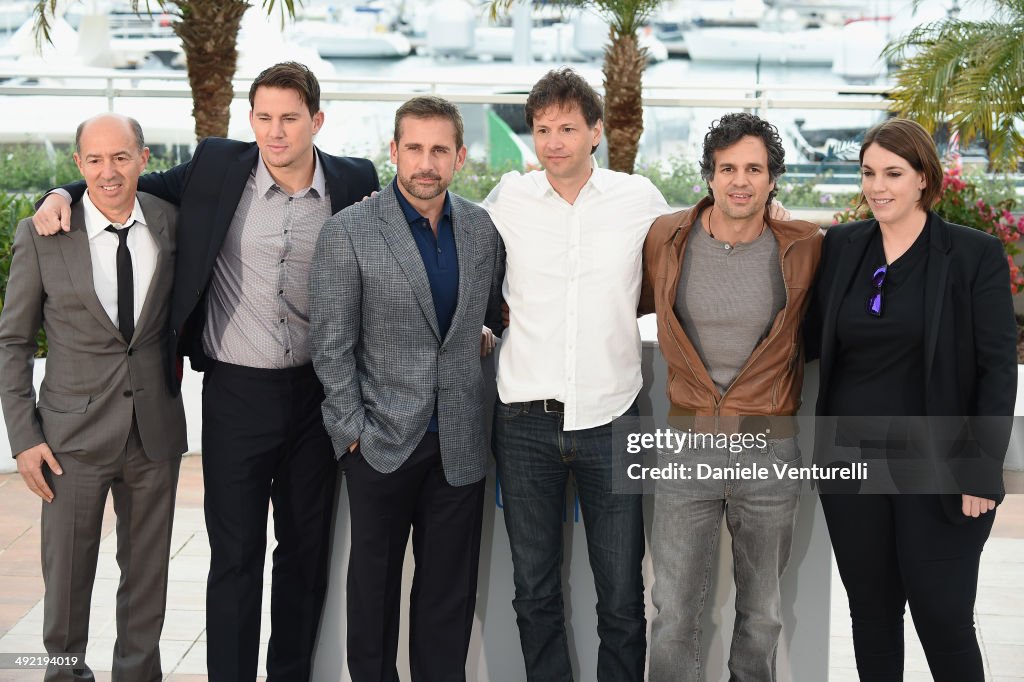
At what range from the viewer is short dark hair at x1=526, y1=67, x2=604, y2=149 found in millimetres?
3127

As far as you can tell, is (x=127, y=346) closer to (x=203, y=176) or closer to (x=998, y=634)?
(x=203, y=176)

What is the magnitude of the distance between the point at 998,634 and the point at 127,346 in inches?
132

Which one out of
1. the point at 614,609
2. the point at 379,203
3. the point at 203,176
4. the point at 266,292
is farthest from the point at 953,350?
the point at 203,176

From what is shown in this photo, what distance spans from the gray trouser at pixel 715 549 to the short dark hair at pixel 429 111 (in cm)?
112

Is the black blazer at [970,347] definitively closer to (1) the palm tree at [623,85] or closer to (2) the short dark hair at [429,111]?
(2) the short dark hair at [429,111]

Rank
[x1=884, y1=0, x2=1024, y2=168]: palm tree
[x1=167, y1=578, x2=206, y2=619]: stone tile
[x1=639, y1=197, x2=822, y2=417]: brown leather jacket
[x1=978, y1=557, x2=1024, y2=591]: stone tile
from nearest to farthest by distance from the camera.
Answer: [x1=639, y1=197, x2=822, y2=417]: brown leather jacket
[x1=167, y1=578, x2=206, y2=619]: stone tile
[x1=978, y1=557, x2=1024, y2=591]: stone tile
[x1=884, y1=0, x2=1024, y2=168]: palm tree

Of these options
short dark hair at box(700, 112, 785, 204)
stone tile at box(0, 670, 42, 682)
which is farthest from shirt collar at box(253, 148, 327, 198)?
stone tile at box(0, 670, 42, 682)

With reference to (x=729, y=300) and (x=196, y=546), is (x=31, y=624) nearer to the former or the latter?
(x=196, y=546)

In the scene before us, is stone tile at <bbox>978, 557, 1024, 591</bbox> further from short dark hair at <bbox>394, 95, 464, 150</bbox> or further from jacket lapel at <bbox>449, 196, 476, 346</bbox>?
short dark hair at <bbox>394, 95, 464, 150</bbox>

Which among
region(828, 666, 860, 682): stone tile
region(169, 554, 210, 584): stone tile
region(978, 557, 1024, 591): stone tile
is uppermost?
region(169, 554, 210, 584): stone tile

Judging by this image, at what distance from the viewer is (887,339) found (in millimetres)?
2904

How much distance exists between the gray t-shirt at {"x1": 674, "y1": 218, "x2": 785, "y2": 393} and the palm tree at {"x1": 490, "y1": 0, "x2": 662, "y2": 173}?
19.2ft

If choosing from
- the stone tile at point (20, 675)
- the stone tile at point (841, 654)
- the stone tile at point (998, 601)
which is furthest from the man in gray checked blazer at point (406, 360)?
the stone tile at point (998, 601)

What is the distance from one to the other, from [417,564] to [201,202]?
125 centimetres
